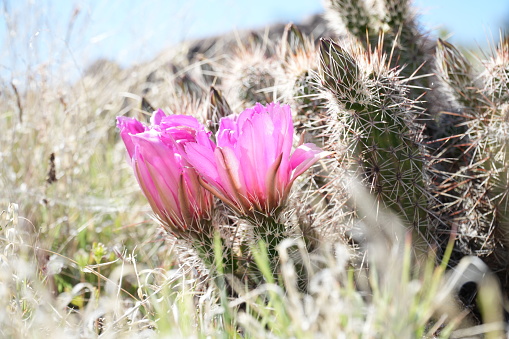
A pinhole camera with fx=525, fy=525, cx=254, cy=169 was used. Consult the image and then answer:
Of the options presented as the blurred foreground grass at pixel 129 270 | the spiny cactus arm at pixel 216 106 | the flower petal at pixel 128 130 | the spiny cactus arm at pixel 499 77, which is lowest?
the blurred foreground grass at pixel 129 270

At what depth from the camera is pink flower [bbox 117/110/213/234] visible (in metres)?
1.21

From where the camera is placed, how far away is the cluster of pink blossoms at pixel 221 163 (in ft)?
3.82

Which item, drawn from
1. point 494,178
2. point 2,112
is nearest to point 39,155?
point 2,112

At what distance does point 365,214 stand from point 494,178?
16.5 inches

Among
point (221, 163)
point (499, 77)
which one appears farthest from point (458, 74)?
point (221, 163)

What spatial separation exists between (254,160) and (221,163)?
0.07 metres

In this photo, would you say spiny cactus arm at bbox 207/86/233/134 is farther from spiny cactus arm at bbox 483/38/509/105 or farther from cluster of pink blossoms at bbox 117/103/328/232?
spiny cactus arm at bbox 483/38/509/105

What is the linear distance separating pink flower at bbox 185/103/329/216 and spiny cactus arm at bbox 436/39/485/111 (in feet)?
2.30

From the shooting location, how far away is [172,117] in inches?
49.7

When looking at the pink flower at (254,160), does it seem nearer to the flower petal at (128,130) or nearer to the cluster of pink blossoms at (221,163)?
the cluster of pink blossoms at (221,163)

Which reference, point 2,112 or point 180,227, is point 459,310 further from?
point 2,112

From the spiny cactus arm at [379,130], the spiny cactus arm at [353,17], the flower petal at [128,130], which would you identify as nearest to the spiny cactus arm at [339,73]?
the spiny cactus arm at [379,130]

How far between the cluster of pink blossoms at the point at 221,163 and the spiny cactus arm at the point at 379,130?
167 mm

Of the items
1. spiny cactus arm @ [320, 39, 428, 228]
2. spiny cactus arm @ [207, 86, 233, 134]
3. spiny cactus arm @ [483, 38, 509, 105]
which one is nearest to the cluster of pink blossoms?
spiny cactus arm @ [320, 39, 428, 228]
